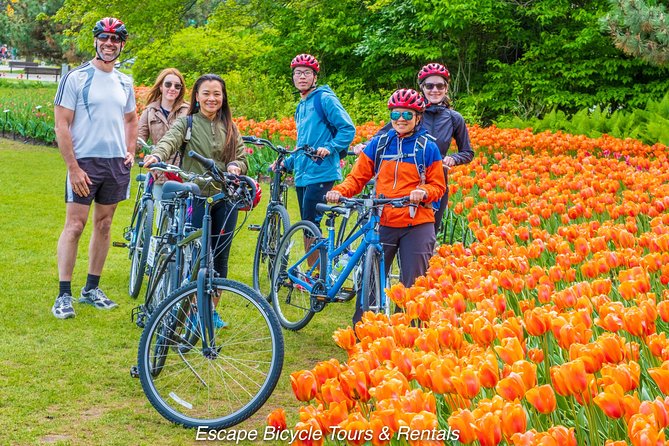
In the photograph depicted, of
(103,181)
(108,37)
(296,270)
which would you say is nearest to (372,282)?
(296,270)

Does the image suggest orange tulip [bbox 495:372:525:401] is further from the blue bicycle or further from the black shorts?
the black shorts

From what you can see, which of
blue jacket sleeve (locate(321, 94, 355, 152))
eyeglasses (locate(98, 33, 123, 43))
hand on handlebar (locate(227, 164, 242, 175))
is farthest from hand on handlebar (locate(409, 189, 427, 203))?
eyeglasses (locate(98, 33, 123, 43))

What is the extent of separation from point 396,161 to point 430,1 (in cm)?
1545

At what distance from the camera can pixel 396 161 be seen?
18.0 feet

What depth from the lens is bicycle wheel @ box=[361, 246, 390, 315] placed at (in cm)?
528

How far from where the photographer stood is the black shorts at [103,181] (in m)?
6.23

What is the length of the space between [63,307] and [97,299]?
36 cm

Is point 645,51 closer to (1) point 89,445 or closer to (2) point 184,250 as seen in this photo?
(2) point 184,250

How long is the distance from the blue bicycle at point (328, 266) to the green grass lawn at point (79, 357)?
0.88 ft

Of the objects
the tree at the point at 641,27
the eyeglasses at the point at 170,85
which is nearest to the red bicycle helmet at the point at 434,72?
the eyeglasses at the point at 170,85

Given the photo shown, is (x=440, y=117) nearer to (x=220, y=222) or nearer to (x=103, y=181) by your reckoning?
(x=220, y=222)

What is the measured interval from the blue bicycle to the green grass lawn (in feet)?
0.88

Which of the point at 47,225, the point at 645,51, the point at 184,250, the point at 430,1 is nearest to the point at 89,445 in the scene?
the point at 184,250

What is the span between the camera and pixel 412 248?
217 inches
